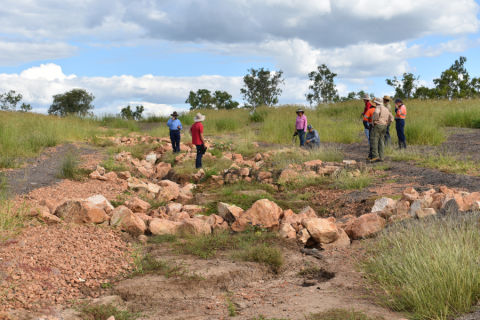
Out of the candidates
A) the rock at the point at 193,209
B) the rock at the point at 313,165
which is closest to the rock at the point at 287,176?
the rock at the point at 313,165

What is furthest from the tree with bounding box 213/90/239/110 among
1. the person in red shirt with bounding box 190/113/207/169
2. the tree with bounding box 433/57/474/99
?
the person in red shirt with bounding box 190/113/207/169

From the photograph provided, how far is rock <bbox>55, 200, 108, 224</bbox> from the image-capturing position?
241 inches

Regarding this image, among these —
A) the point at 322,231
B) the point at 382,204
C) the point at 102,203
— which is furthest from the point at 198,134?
the point at 322,231

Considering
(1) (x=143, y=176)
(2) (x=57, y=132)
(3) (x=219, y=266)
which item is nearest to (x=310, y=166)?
(1) (x=143, y=176)

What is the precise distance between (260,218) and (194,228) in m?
0.93

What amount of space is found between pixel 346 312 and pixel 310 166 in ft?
25.1

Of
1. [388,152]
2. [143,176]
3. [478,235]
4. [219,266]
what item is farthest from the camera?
[388,152]

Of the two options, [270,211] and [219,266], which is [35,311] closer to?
[219,266]

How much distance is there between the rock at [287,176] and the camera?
33.3ft

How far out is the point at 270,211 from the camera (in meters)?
6.44

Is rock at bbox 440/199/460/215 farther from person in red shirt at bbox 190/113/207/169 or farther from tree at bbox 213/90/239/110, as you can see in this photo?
tree at bbox 213/90/239/110

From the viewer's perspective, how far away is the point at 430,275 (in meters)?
3.88

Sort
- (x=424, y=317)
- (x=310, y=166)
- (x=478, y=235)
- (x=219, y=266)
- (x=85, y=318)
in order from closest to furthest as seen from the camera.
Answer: (x=424, y=317) < (x=85, y=318) < (x=478, y=235) < (x=219, y=266) < (x=310, y=166)

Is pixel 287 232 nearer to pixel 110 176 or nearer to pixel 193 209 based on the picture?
pixel 193 209
